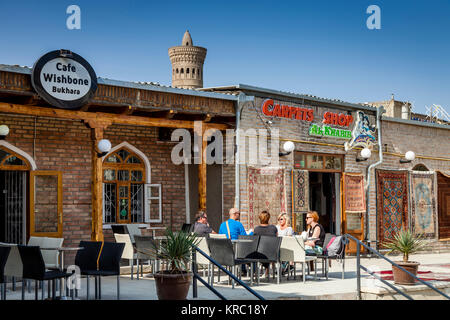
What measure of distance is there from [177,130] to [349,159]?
15.1ft

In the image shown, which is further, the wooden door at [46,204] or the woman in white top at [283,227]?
the wooden door at [46,204]

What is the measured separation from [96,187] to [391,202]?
8.87m

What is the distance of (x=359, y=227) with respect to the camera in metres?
16.1

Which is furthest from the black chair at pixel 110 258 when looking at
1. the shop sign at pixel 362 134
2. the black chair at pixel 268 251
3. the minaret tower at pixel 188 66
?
the minaret tower at pixel 188 66

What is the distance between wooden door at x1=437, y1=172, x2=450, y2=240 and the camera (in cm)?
1848

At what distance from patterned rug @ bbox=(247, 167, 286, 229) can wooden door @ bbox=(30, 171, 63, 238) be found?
12.4ft

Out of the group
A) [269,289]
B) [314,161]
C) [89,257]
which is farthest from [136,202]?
[89,257]

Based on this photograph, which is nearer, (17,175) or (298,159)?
(17,175)

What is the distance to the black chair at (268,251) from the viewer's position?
10031 mm

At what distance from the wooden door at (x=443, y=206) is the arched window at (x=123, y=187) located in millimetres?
9151

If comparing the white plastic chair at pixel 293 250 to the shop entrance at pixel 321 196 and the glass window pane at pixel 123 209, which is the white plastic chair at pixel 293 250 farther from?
the shop entrance at pixel 321 196

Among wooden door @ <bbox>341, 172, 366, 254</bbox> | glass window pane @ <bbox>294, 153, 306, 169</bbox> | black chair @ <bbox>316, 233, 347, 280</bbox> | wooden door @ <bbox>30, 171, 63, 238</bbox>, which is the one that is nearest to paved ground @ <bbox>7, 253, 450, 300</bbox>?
black chair @ <bbox>316, 233, 347, 280</bbox>

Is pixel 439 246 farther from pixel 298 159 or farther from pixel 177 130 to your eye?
pixel 177 130
